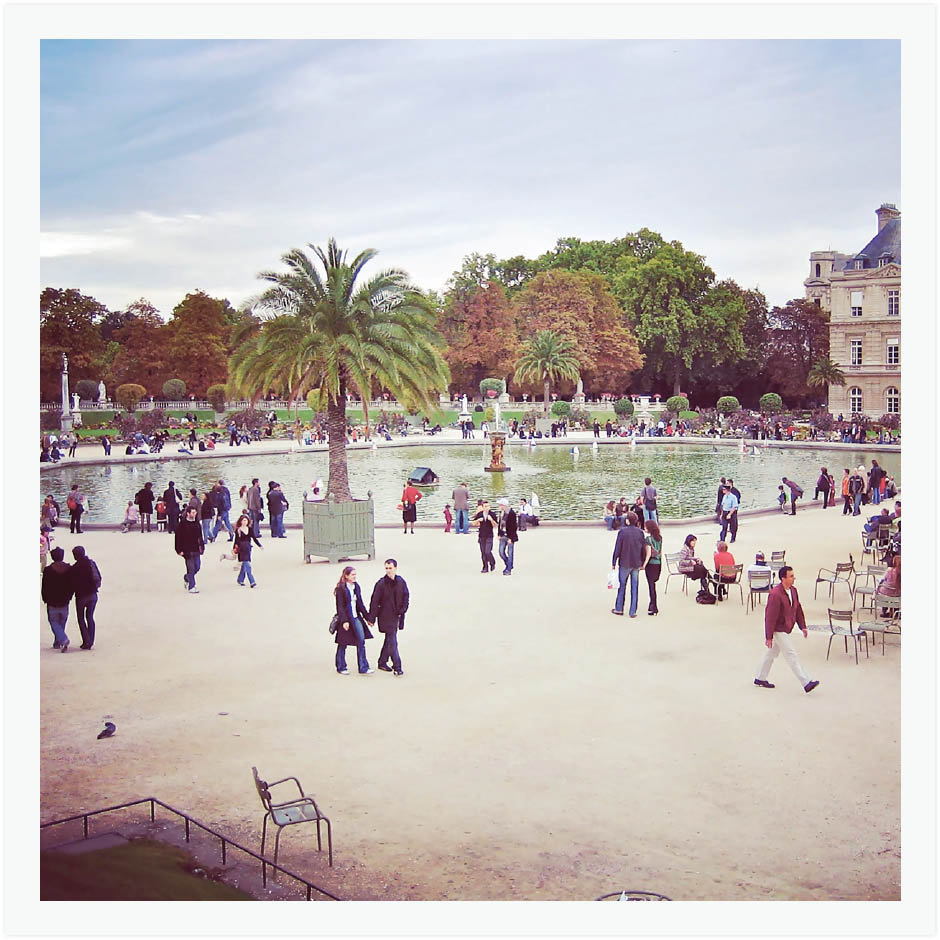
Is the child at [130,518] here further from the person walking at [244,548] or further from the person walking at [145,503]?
the person walking at [244,548]

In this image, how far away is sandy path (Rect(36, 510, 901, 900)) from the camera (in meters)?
7.52

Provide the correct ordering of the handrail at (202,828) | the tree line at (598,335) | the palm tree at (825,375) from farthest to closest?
the tree line at (598,335), the palm tree at (825,375), the handrail at (202,828)

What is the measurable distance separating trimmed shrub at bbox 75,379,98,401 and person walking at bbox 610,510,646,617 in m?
47.9

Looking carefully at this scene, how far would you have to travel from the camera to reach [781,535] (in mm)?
22141

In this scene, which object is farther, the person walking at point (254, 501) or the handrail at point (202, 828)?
the person walking at point (254, 501)

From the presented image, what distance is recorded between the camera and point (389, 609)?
11.6 metres

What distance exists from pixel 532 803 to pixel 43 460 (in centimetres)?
3933

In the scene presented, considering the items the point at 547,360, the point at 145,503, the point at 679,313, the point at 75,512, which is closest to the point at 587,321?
the point at 547,360

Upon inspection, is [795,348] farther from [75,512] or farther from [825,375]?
[75,512]

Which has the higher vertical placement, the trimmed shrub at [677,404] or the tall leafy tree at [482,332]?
the tall leafy tree at [482,332]

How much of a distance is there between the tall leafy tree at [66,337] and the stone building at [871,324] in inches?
1272

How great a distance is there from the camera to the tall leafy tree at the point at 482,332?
237ft

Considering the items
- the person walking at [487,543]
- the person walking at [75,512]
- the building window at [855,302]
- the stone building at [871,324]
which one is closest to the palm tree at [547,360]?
the stone building at [871,324]
